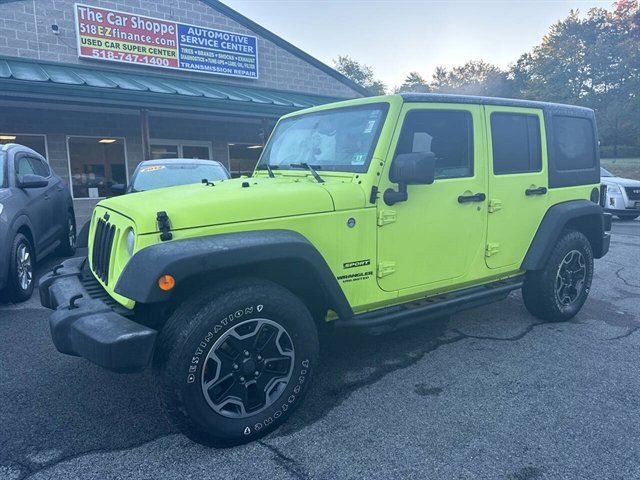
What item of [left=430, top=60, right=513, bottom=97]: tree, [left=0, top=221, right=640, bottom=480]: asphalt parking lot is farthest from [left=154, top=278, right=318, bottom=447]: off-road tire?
[left=430, top=60, right=513, bottom=97]: tree

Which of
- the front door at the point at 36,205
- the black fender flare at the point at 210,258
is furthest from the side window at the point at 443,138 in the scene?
the front door at the point at 36,205

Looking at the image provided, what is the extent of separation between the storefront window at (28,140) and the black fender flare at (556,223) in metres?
12.9

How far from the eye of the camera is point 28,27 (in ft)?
39.3

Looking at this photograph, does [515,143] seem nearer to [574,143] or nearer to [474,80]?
[574,143]

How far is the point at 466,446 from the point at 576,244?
2739 millimetres

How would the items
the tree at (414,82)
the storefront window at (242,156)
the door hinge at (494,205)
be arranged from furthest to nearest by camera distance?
1. the tree at (414,82)
2. the storefront window at (242,156)
3. the door hinge at (494,205)

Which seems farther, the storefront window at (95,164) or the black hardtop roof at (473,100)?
the storefront window at (95,164)

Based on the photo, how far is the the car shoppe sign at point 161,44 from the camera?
12.7m

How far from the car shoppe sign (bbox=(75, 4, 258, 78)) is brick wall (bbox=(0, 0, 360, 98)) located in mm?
215

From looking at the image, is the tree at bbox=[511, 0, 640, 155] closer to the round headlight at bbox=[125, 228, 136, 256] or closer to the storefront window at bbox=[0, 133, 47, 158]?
the storefront window at bbox=[0, 133, 47, 158]

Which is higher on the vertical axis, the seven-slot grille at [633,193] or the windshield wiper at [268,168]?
the windshield wiper at [268,168]

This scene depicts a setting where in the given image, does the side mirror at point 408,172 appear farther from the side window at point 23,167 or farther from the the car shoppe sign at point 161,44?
the the car shoppe sign at point 161,44

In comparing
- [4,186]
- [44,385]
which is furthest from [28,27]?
[44,385]

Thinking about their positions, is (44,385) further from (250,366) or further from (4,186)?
(4,186)
